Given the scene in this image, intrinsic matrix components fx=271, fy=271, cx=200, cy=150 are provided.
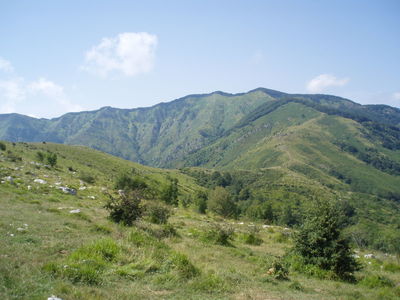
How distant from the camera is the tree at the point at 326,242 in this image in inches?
559

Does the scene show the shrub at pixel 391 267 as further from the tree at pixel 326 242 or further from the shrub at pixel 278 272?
the shrub at pixel 278 272

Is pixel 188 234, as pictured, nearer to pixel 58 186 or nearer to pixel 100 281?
pixel 100 281

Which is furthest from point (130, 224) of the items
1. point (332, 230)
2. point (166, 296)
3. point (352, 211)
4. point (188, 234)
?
point (352, 211)

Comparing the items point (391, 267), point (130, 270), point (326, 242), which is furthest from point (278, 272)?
point (391, 267)

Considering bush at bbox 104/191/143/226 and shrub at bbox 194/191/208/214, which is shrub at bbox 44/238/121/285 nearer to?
bush at bbox 104/191/143/226

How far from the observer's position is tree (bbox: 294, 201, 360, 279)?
14.2 m

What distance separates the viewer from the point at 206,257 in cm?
1384

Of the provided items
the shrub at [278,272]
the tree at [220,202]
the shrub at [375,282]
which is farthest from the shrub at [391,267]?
the tree at [220,202]

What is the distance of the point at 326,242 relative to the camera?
592 inches

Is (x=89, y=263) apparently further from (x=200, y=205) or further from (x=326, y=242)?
(x=200, y=205)

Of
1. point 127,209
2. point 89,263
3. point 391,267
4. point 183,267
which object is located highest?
point 89,263

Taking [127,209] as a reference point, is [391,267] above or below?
below

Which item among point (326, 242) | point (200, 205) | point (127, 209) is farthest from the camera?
point (200, 205)

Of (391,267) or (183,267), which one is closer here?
(183,267)
